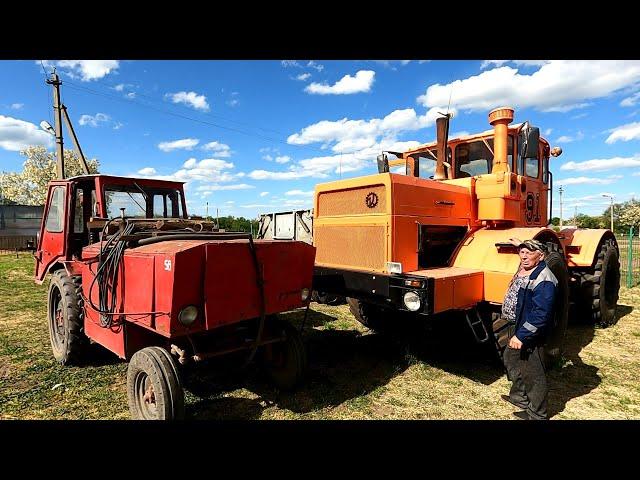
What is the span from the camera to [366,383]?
4309 mm

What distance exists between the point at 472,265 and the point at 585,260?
298 cm

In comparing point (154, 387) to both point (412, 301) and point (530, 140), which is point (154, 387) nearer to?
point (412, 301)

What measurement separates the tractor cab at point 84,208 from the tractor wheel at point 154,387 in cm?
218

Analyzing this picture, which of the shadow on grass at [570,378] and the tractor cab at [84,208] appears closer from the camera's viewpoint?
the shadow on grass at [570,378]

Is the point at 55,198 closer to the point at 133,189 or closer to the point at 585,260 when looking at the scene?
the point at 133,189

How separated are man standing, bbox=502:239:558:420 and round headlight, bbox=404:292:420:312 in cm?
81

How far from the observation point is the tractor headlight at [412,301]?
3.78 metres

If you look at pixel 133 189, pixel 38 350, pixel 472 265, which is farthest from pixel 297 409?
pixel 38 350

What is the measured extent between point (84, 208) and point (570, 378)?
20.9 ft

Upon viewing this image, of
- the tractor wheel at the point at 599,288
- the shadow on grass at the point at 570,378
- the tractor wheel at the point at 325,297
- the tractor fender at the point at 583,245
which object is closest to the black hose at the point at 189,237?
the tractor wheel at the point at 325,297

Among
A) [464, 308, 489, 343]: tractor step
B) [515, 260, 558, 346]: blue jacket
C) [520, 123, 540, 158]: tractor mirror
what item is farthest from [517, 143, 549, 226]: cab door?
[515, 260, 558, 346]: blue jacket

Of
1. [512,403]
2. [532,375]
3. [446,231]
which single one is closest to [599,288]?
[446,231]

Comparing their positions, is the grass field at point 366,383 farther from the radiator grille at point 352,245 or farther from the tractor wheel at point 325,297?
the radiator grille at point 352,245

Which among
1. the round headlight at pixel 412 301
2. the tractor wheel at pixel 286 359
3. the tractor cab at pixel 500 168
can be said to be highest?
the tractor cab at pixel 500 168
